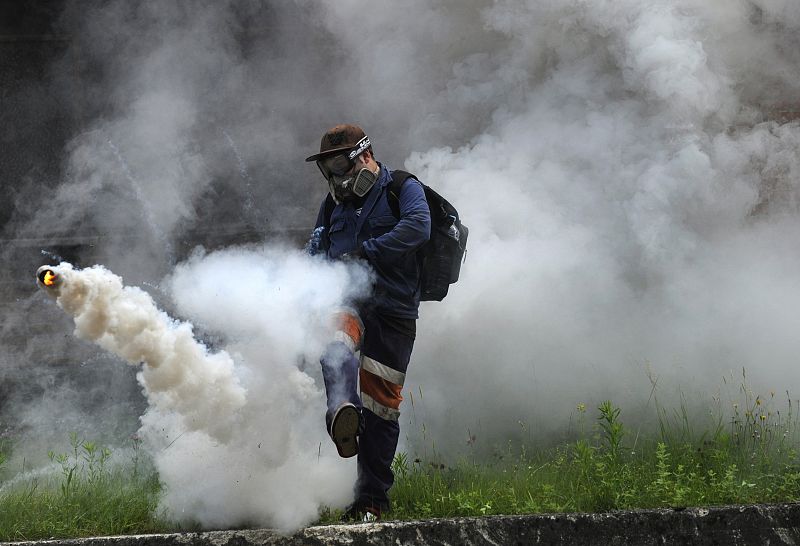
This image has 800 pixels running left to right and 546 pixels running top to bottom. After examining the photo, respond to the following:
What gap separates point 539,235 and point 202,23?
264 cm

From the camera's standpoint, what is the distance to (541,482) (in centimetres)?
447

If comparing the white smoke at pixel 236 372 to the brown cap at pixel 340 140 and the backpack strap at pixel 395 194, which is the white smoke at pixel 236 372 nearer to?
the backpack strap at pixel 395 194

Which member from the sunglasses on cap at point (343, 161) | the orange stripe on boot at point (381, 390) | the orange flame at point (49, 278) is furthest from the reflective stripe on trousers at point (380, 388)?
the orange flame at point (49, 278)

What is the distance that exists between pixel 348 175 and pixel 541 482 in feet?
5.39

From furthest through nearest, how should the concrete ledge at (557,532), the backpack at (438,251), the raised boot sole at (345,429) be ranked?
the backpack at (438,251), the concrete ledge at (557,532), the raised boot sole at (345,429)

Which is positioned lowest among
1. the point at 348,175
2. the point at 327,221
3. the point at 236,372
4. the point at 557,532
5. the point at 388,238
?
the point at 557,532

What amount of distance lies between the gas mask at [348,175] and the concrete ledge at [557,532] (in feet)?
4.78

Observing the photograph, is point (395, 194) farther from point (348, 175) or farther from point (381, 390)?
point (381, 390)

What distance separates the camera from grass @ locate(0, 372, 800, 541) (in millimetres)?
4184

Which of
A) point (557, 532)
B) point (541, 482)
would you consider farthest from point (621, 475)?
point (557, 532)

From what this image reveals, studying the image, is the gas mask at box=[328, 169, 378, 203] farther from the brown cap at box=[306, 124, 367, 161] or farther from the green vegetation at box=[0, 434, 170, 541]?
the green vegetation at box=[0, 434, 170, 541]

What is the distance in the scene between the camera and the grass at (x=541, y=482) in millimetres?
4184

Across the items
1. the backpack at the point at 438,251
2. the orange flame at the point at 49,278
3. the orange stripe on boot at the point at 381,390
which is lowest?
the orange stripe on boot at the point at 381,390

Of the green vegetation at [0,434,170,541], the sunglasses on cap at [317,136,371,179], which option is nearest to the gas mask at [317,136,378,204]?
the sunglasses on cap at [317,136,371,179]
